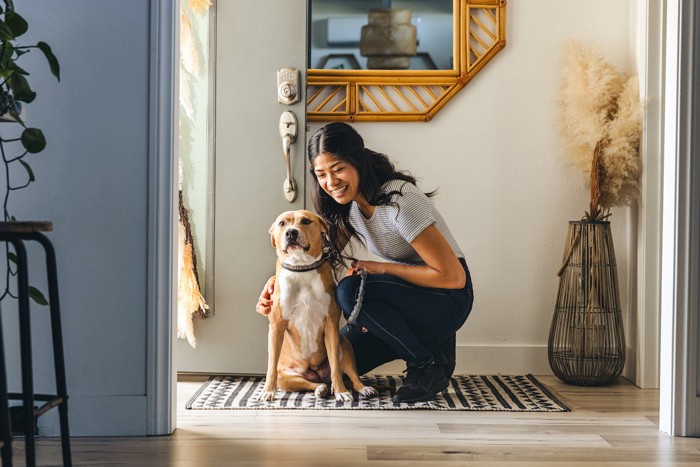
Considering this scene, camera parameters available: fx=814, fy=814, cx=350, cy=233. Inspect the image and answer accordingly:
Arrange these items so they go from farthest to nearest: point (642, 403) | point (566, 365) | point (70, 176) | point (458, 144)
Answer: point (458, 144) → point (566, 365) → point (642, 403) → point (70, 176)

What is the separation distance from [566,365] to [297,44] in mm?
1600

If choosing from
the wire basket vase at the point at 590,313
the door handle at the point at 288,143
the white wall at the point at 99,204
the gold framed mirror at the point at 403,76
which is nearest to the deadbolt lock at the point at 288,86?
the door handle at the point at 288,143

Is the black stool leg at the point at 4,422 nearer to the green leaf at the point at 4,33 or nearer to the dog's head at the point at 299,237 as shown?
the green leaf at the point at 4,33

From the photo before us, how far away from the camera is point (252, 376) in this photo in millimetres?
3121

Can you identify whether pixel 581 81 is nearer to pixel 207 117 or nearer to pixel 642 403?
pixel 642 403

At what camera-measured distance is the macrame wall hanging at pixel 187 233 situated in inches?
121

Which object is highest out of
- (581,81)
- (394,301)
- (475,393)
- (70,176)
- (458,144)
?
(581,81)

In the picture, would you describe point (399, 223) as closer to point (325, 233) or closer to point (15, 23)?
point (325, 233)

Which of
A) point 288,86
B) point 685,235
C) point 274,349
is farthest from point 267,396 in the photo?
point 685,235

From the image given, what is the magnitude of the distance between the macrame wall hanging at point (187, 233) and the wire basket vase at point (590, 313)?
1396 mm

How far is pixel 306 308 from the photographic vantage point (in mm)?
2754

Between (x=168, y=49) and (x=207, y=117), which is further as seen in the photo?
(x=207, y=117)

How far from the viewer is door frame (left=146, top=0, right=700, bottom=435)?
2193 millimetres

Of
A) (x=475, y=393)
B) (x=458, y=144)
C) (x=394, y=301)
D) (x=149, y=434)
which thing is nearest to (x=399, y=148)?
(x=458, y=144)
